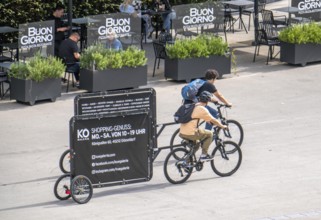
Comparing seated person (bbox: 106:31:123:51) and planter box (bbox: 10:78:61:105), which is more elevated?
seated person (bbox: 106:31:123:51)

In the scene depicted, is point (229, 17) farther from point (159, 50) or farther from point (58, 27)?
point (58, 27)

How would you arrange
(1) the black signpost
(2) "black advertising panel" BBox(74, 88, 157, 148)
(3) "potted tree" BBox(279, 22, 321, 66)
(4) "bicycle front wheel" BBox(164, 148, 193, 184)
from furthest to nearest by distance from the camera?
(3) "potted tree" BBox(279, 22, 321, 66) → (4) "bicycle front wheel" BBox(164, 148, 193, 184) → (2) "black advertising panel" BBox(74, 88, 157, 148) → (1) the black signpost

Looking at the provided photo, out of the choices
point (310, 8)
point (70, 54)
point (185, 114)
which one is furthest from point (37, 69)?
point (310, 8)

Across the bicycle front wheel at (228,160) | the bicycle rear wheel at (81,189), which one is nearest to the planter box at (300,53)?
the bicycle front wheel at (228,160)

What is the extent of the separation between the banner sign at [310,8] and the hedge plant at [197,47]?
10.4 ft

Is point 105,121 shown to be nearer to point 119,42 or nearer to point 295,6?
point 119,42

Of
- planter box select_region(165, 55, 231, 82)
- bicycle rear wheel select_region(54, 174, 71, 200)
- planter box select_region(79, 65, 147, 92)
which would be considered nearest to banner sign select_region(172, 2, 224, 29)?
planter box select_region(165, 55, 231, 82)

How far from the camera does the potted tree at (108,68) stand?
26.3 metres

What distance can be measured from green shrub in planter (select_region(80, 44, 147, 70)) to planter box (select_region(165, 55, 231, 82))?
44.6 inches

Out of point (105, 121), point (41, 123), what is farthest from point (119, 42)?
point (105, 121)

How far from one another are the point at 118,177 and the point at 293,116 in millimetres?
6111

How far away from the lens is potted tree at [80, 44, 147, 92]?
26.3 m

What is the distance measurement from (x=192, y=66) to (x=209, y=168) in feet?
22.1

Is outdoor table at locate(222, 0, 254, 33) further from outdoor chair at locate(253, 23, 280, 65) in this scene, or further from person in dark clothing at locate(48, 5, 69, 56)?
person in dark clothing at locate(48, 5, 69, 56)
